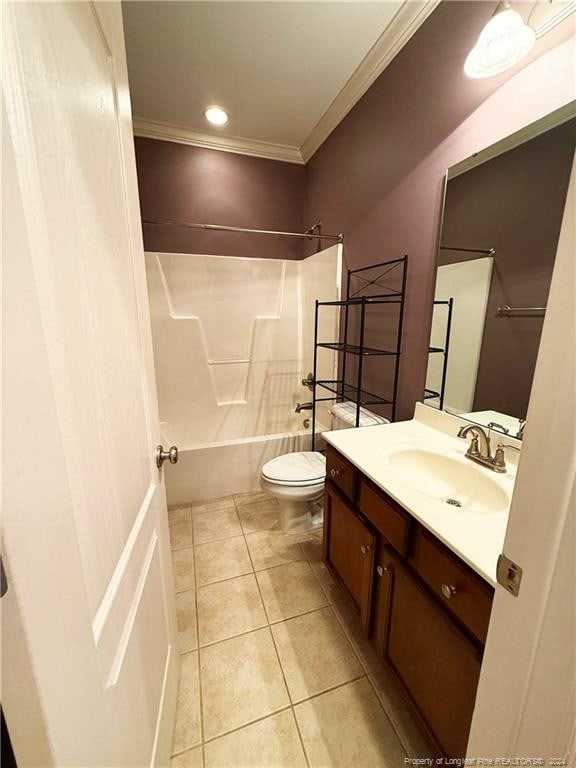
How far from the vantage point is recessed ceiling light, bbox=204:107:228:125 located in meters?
1.98

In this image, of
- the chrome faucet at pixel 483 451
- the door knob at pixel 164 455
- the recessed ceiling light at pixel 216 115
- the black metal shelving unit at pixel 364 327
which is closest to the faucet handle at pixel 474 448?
the chrome faucet at pixel 483 451

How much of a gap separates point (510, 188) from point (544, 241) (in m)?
0.26

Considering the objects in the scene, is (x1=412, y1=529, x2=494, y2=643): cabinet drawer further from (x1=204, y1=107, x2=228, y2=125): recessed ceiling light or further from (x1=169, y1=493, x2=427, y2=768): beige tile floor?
(x1=204, y1=107, x2=228, y2=125): recessed ceiling light

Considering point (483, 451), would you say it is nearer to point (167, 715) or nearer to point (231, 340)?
point (167, 715)

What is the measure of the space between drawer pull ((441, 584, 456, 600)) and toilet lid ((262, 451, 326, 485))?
3.23 feet

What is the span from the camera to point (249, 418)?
9.01ft

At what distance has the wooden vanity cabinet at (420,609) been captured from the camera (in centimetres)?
74

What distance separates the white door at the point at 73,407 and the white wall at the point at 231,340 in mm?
1694

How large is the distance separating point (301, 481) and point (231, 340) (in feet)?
4.65

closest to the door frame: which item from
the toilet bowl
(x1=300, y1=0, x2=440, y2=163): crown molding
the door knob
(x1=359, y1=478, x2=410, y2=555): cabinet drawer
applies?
(x1=359, y1=478, x2=410, y2=555): cabinet drawer

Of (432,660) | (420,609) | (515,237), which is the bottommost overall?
(432,660)

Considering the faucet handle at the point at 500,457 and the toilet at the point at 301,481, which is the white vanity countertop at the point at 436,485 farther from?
the toilet at the point at 301,481

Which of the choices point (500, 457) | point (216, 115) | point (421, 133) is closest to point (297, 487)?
point (500, 457)

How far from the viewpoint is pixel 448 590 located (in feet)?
2.53
